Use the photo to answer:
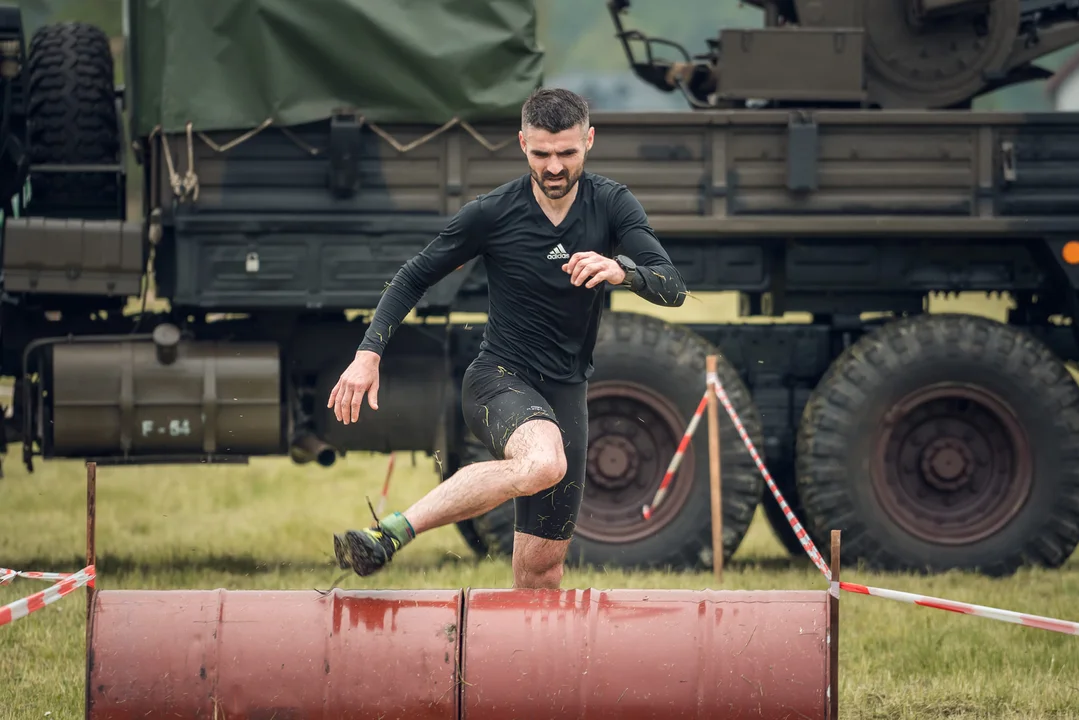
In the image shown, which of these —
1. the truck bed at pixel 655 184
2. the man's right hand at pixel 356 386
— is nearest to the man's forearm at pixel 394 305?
the man's right hand at pixel 356 386

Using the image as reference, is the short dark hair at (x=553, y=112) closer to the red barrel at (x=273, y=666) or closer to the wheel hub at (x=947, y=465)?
the red barrel at (x=273, y=666)

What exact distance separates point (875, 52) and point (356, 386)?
5.69m

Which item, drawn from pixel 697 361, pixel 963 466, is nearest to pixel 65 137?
pixel 697 361

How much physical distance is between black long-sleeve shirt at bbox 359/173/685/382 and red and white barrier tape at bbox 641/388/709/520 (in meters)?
3.53

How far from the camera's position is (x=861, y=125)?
31.1 ft

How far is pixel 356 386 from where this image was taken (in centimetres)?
530

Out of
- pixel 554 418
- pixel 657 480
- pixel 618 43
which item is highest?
pixel 618 43

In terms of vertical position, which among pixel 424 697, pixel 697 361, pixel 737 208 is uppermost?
pixel 737 208

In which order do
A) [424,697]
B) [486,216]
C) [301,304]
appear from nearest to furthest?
[424,697] < [486,216] < [301,304]

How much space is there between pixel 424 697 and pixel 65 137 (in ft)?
18.6

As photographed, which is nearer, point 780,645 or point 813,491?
point 780,645

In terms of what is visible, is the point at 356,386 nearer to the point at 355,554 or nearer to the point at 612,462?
the point at 355,554

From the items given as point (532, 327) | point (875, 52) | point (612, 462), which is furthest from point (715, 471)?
point (532, 327)

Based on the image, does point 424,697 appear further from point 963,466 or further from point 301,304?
point 963,466
